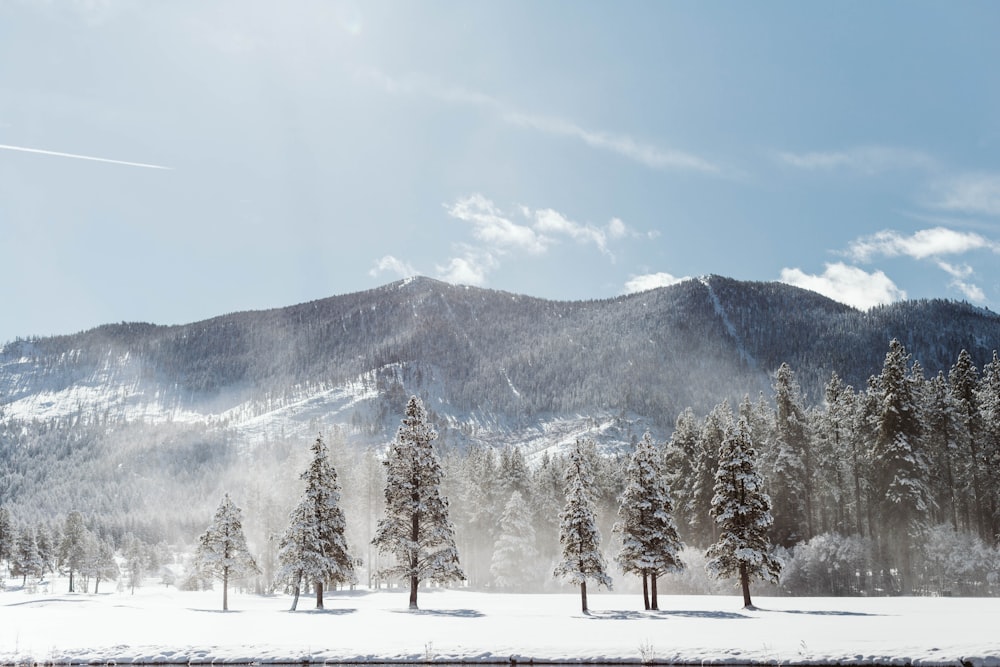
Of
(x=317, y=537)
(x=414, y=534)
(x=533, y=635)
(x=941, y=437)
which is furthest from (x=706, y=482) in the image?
(x=533, y=635)

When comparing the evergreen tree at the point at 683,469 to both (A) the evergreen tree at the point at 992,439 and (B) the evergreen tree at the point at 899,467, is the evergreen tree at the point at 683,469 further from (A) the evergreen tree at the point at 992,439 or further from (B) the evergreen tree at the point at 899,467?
(A) the evergreen tree at the point at 992,439

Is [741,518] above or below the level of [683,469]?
below

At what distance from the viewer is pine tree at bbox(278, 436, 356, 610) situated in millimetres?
47469

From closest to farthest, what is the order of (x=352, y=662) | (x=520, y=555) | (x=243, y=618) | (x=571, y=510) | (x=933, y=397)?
(x=352, y=662), (x=243, y=618), (x=571, y=510), (x=933, y=397), (x=520, y=555)

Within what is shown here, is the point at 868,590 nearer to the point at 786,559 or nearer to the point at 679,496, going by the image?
the point at 786,559

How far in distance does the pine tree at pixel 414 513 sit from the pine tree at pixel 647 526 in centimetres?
1179

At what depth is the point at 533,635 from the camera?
2977cm

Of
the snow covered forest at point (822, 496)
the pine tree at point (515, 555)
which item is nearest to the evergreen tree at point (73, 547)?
the snow covered forest at point (822, 496)

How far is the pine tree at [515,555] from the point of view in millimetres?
75812

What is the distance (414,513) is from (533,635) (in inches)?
695

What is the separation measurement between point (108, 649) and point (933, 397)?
204 ft

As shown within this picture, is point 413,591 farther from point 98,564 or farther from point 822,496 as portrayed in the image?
point 98,564

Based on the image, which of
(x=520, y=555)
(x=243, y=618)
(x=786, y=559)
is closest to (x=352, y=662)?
(x=243, y=618)

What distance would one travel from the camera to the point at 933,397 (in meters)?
58.8
